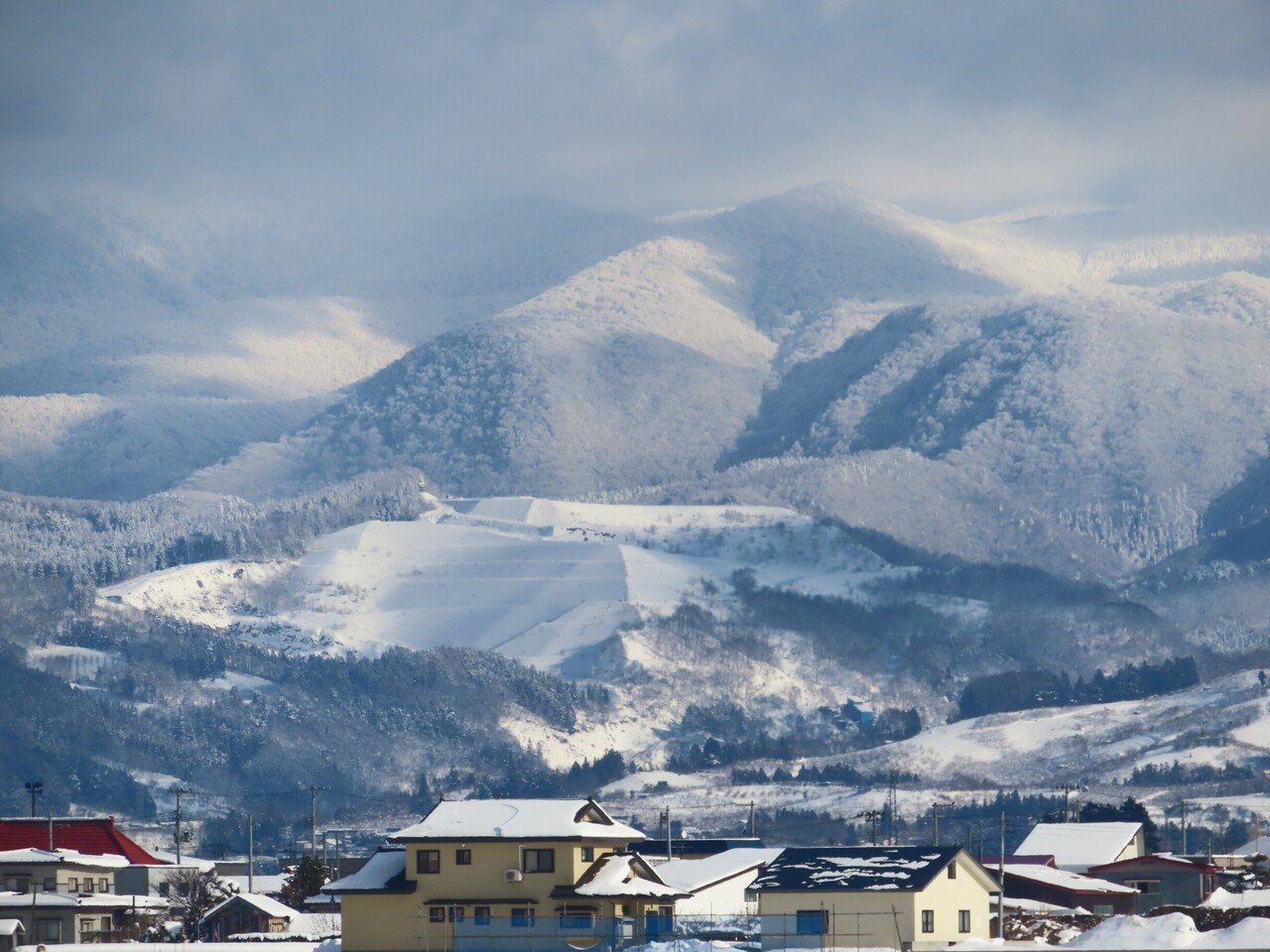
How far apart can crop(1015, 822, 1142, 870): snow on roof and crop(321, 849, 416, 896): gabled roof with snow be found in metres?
57.3

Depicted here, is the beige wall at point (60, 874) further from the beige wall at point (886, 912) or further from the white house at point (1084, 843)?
the white house at point (1084, 843)

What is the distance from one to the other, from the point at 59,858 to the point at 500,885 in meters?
34.6

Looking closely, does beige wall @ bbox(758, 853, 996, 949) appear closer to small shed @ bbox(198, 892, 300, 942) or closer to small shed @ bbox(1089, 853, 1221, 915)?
small shed @ bbox(198, 892, 300, 942)

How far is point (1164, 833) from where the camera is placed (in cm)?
19088

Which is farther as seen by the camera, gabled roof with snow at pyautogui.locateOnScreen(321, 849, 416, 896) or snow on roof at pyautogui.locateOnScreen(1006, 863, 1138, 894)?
snow on roof at pyautogui.locateOnScreen(1006, 863, 1138, 894)

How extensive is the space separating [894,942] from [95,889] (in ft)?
141

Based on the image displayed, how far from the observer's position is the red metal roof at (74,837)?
129 meters

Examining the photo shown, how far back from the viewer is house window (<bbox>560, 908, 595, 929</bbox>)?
88500 millimetres

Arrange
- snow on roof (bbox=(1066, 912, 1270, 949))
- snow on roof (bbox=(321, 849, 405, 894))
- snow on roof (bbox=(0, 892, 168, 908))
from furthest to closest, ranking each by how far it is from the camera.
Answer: snow on roof (bbox=(0, 892, 168, 908)) < snow on roof (bbox=(321, 849, 405, 894)) < snow on roof (bbox=(1066, 912, 1270, 949))

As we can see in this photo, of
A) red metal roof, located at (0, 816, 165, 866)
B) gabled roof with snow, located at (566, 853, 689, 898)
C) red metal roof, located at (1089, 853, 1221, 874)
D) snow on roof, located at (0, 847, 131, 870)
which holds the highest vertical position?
red metal roof, located at (0, 816, 165, 866)

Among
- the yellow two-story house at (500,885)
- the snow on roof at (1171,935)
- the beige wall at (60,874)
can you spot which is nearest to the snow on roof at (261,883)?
the beige wall at (60,874)

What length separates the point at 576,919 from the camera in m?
89.1

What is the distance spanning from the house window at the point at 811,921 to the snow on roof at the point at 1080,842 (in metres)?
52.3

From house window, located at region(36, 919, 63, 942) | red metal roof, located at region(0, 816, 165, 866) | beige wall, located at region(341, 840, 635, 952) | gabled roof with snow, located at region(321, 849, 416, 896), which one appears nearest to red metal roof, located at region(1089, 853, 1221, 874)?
red metal roof, located at region(0, 816, 165, 866)
